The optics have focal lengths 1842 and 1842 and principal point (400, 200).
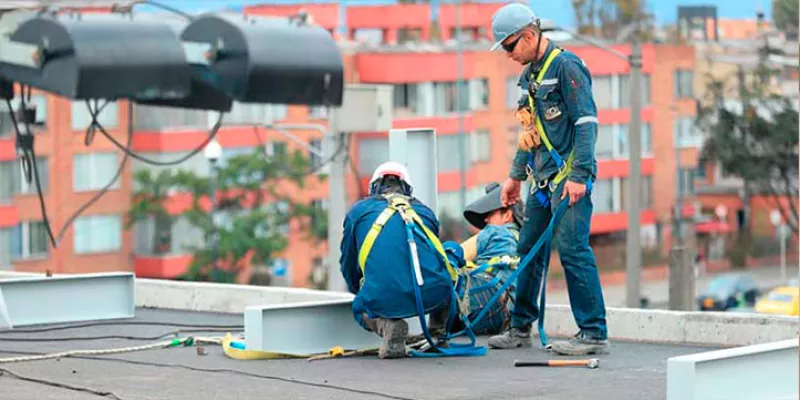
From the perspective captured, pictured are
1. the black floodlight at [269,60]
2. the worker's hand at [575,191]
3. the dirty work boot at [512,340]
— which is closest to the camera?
the worker's hand at [575,191]

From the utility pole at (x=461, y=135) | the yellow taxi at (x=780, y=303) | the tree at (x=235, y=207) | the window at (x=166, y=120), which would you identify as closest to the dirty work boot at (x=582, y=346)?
the yellow taxi at (x=780, y=303)

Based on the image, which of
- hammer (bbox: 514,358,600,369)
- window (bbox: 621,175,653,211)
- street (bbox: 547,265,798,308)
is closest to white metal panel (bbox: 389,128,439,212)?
hammer (bbox: 514,358,600,369)

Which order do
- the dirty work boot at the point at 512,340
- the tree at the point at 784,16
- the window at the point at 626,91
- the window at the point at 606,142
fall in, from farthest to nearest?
the window at the point at 606,142 < the window at the point at 626,91 < the tree at the point at 784,16 < the dirty work boot at the point at 512,340

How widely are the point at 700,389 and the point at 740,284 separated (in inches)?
2692

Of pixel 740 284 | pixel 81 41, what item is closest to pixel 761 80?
pixel 740 284

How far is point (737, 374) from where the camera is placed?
8617mm

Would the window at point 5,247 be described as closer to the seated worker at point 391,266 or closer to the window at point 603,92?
the window at point 603,92

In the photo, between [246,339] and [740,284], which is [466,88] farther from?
[246,339]

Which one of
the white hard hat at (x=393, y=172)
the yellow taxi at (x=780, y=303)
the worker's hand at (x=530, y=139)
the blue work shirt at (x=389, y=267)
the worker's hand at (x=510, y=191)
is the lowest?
the yellow taxi at (x=780, y=303)

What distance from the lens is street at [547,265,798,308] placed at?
7125cm

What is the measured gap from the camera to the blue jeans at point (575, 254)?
10906 millimetres

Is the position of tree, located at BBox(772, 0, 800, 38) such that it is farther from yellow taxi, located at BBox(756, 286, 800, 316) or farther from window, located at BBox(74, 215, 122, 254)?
window, located at BBox(74, 215, 122, 254)

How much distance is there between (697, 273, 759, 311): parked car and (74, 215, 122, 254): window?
22.9 metres

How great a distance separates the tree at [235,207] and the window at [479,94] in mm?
11132
